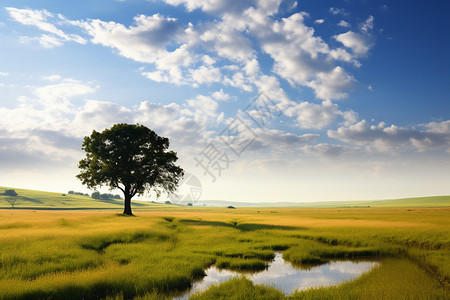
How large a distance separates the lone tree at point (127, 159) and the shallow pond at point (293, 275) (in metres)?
33.0

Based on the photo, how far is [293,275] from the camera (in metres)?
12.5

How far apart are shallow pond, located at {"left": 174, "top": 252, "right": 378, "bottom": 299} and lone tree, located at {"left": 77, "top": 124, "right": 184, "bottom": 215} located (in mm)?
32966

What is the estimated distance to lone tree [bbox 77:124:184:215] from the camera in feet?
140

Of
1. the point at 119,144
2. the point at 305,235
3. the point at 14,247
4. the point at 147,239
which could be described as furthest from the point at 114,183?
the point at 305,235

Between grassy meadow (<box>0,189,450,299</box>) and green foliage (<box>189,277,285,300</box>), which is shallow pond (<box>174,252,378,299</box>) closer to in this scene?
grassy meadow (<box>0,189,450,299</box>)

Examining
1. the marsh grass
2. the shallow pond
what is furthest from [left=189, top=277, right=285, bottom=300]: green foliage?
the shallow pond

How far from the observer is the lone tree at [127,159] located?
1677 inches

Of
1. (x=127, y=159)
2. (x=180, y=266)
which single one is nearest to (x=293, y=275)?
(x=180, y=266)

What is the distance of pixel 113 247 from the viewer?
17.6 meters

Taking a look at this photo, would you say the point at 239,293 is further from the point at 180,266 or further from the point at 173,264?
the point at 173,264

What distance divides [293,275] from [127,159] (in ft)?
119

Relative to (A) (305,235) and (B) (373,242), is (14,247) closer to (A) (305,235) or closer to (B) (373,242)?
(A) (305,235)

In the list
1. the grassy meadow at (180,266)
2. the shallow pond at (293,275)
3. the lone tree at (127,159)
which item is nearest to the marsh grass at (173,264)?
the grassy meadow at (180,266)

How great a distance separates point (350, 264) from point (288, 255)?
3519 mm
